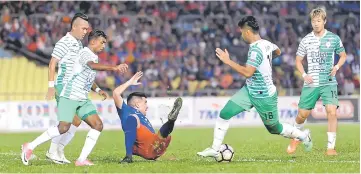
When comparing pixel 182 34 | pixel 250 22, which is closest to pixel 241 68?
pixel 250 22

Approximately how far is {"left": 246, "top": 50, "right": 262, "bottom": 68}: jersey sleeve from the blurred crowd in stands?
1868cm

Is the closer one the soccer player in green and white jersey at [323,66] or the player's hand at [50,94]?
the player's hand at [50,94]

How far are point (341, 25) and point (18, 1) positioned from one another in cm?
1347

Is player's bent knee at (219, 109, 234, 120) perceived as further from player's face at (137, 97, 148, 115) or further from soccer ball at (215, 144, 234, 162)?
player's face at (137, 97, 148, 115)

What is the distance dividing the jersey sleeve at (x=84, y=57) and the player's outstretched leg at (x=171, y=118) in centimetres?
150

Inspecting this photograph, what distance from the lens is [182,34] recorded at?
3641 centimetres

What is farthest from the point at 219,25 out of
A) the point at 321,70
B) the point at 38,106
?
the point at 321,70

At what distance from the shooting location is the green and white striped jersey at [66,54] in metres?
14.1

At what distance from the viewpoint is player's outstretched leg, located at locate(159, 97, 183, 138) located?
13898mm

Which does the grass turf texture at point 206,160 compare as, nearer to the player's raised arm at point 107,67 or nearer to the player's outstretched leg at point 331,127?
the player's outstretched leg at point 331,127

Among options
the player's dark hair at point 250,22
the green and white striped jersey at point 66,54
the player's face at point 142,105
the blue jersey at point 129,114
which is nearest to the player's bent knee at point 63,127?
the green and white striped jersey at point 66,54

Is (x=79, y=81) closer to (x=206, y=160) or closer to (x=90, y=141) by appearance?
(x=90, y=141)

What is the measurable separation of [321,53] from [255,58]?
2.93 m

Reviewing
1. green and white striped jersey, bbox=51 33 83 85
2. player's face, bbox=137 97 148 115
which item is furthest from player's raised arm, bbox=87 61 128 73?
player's face, bbox=137 97 148 115
